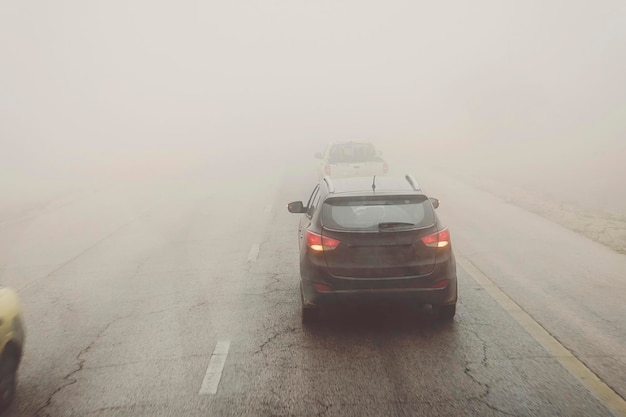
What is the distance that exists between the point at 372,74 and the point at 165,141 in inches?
3748

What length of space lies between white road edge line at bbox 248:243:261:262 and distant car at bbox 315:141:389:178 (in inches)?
209

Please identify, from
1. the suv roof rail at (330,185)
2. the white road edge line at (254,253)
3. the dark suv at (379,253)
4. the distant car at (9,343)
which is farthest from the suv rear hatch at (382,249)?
the white road edge line at (254,253)

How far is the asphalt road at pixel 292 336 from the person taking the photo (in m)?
4.77

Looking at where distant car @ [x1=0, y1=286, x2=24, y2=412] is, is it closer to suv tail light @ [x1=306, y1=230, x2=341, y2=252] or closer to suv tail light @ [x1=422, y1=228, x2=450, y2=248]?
suv tail light @ [x1=306, y1=230, x2=341, y2=252]

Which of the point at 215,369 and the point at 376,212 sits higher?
the point at 376,212

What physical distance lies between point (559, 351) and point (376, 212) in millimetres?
2235

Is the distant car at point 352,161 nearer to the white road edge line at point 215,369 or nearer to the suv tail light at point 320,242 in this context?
the suv tail light at point 320,242

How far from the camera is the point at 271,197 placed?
60.7ft

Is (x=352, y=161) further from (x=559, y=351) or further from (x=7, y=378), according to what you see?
(x=7, y=378)

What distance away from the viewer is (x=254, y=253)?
34.3 feet

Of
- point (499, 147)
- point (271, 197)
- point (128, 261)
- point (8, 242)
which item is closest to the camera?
point (128, 261)

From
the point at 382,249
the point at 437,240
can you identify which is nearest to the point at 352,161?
the point at 437,240

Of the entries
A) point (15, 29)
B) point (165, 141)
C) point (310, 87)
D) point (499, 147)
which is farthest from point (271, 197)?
point (15, 29)

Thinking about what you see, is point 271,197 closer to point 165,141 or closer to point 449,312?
point 449,312
